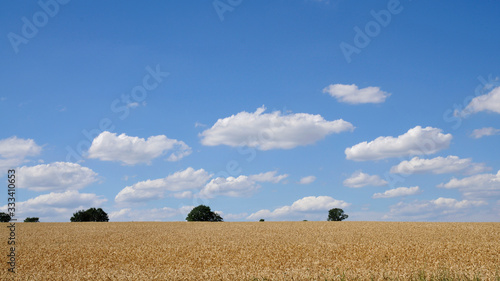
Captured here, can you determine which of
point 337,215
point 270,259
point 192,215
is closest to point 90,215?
point 192,215

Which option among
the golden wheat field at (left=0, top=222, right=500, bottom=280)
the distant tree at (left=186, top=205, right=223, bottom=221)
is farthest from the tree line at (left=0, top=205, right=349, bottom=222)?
the golden wheat field at (left=0, top=222, right=500, bottom=280)

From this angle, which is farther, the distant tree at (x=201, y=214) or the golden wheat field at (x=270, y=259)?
the distant tree at (x=201, y=214)

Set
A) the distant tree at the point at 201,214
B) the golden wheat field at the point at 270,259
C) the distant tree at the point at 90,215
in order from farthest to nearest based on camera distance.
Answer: the distant tree at the point at 90,215 < the distant tree at the point at 201,214 < the golden wheat field at the point at 270,259

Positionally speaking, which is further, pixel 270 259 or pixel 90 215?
pixel 90 215

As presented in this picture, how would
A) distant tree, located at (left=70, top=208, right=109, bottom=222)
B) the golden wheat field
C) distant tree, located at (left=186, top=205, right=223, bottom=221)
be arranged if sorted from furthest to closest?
distant tree, located at (left=70, top=208, right=109, bottom=222) → distant tree, located at (left=186, top=205, right=223, bottom=221) → the golden wheat field

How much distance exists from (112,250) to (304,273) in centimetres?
1275

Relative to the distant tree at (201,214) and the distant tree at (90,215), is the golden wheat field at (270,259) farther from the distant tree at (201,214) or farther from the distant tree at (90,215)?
the distant tree at (90,215)

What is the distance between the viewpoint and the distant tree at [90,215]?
6569cm

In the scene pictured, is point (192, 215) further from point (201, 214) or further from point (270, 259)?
point (270, 259)

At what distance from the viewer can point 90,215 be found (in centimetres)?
6625

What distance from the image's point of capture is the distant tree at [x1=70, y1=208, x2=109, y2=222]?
65688 millimetres

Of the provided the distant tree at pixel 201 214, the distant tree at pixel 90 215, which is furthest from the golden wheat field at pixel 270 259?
the distant tree at pixel 90 215

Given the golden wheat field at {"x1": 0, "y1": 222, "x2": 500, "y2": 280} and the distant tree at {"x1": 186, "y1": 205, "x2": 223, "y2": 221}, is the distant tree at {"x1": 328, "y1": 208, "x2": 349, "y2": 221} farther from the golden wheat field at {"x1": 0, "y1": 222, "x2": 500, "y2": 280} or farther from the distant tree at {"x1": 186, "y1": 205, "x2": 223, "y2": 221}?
the golden wheat field at {"x1": 0, "y1": 222, "x2": 500, "y2": 280}

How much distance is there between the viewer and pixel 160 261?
18875 millimetres
